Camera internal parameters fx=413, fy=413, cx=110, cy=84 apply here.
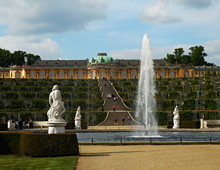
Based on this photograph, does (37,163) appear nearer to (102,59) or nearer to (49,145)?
(49,145)

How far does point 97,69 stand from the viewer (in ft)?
318

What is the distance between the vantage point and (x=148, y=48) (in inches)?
1264

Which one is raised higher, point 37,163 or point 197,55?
point 197,55

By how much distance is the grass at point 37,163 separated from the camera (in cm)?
1193

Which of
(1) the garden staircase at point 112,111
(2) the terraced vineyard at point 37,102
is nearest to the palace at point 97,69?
(1) the garden staircase at point 112,111

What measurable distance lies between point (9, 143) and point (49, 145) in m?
2.09

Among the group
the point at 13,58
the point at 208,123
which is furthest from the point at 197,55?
the point at 208,123

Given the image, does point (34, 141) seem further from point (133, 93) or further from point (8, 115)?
point (133, 93)

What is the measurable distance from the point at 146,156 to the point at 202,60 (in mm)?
91403

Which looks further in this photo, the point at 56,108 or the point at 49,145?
the point at 56,108

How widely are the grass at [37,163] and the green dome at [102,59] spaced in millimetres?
83903

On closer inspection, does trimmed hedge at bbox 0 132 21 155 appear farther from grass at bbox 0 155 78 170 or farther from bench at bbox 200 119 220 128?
bench at bbox 200 119 220 128

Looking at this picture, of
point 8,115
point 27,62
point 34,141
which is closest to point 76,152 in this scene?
point 34,141

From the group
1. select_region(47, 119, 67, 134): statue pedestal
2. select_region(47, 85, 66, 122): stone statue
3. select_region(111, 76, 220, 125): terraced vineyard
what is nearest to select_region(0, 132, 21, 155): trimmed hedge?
select_region(47, 119, 67, 134): statue pedestal
